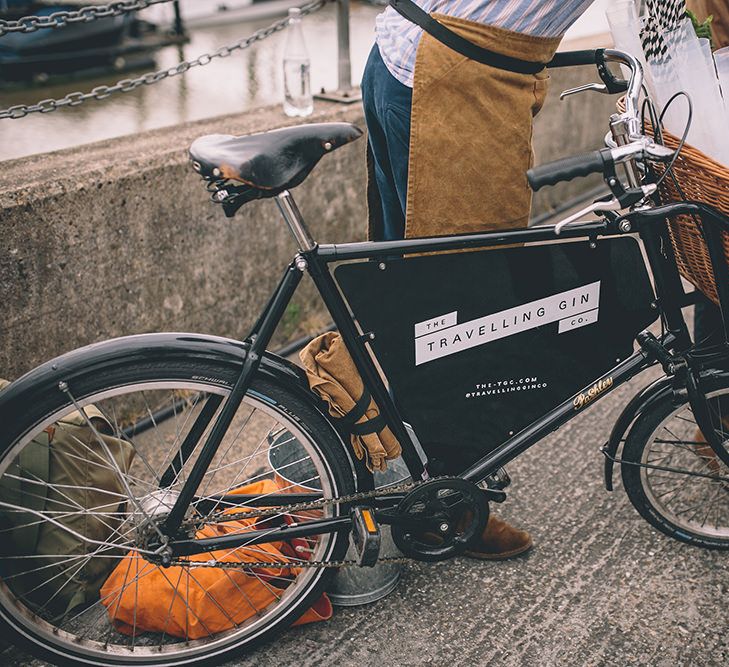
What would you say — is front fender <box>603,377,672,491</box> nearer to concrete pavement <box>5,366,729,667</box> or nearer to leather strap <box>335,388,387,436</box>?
concrete pavement <box>5,366,729,667</box>

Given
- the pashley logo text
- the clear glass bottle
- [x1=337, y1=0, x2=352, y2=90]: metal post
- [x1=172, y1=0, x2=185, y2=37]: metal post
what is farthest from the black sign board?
[x1=172, y1=0, x2=185, y2=37]: metal post

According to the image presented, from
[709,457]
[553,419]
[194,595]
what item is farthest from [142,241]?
[709,457]

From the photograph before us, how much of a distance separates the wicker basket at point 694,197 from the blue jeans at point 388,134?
57 cm

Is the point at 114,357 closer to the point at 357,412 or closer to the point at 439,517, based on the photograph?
the point at 357,412

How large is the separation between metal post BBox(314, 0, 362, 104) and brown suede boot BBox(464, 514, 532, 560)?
2.10 m

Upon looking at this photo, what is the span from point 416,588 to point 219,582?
Answer: 59 cm

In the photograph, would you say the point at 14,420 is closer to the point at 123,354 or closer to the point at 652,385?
the point at 123,354

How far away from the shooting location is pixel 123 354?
1.81m

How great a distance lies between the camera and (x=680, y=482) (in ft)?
9.07

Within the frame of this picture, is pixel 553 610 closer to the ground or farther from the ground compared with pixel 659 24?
closer to the ground

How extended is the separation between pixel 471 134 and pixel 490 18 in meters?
0.27

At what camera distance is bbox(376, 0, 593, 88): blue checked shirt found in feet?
6.16

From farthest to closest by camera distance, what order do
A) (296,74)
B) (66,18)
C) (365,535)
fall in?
(296,74), (66,18), (365,535)

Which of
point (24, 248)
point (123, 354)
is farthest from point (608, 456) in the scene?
point (24, 248)
